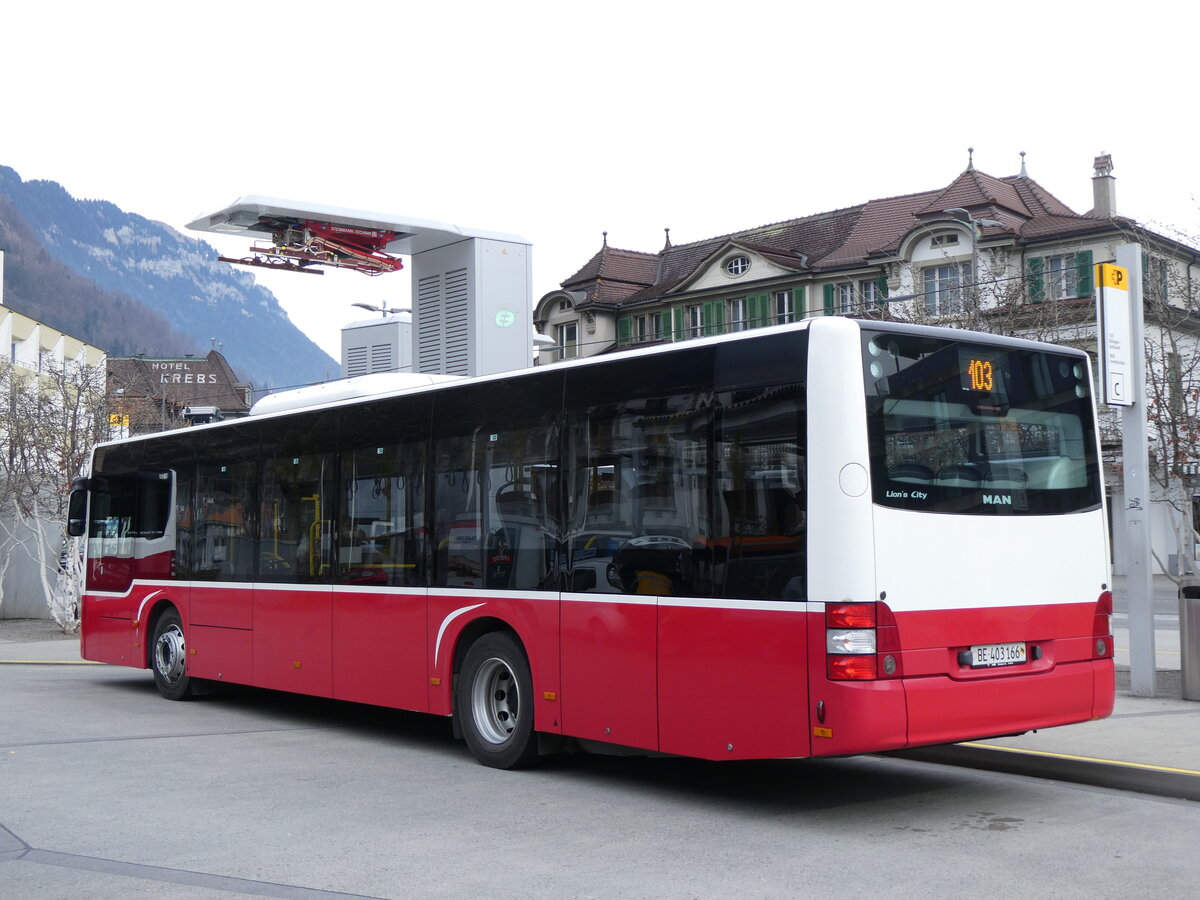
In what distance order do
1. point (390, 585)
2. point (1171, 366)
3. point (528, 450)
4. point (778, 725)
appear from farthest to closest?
point (1171, 366), point (390, 585), point (528, 450), point (778, 725)

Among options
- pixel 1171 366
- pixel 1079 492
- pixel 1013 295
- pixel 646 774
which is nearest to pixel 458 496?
pixel 646 774

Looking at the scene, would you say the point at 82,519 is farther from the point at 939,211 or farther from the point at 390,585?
the point at 939,211

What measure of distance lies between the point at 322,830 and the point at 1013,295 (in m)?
13.7

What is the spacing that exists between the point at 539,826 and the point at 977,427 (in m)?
3.50

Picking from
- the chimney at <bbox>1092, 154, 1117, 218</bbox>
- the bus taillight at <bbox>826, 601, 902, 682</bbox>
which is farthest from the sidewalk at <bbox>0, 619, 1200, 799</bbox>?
the chimney at <bbox>1092, 154, 1117, 218</bbox>

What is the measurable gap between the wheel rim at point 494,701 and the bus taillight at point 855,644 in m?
3.19

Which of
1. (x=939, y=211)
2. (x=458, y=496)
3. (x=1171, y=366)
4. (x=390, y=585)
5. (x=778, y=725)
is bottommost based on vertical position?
(x=778, y=725)

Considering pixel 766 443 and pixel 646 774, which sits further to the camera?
pixel 646 774

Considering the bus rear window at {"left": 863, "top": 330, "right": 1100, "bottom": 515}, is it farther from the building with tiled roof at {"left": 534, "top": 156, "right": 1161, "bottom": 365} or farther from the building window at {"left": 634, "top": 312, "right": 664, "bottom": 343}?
the building window at {"left": 634, "top": 312, "right": 664, "bottom": 343}

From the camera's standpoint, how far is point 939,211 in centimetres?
5016

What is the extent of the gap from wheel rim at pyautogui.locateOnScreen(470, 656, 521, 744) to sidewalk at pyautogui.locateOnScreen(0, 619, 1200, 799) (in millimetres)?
3005

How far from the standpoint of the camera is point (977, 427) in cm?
820

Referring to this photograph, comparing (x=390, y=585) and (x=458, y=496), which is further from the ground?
(x=458, y=496)

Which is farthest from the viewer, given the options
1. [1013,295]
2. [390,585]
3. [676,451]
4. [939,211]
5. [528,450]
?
[939,211]
